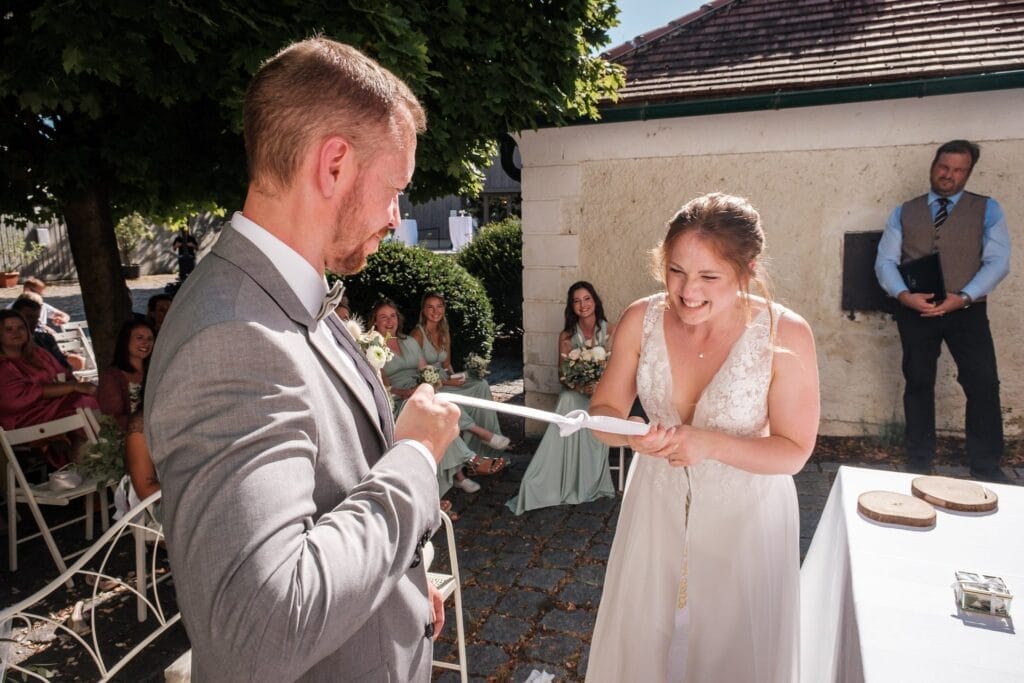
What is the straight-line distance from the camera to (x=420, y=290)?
8617 millimetres

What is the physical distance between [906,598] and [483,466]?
458 centimetres

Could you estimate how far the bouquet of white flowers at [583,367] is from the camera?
6059 millimetres

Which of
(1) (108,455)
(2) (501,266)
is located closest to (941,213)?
(1) (108,455)

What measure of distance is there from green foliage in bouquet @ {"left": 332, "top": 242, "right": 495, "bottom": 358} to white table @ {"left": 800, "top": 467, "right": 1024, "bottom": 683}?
5.96 metres

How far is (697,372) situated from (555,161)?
4817mm

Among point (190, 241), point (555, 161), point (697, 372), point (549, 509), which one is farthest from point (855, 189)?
point (190, 241)

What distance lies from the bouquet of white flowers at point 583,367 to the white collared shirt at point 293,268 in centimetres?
478

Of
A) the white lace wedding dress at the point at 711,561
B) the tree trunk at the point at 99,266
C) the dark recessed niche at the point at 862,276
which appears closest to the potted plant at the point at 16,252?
the tree trunk at the point at 99,266

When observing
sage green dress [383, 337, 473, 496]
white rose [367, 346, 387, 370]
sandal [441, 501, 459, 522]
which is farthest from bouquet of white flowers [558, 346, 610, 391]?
white rose [367, 346, 387, 370]

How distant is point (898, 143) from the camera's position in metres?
6.19

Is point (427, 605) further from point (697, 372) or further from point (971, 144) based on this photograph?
point (971, 144)

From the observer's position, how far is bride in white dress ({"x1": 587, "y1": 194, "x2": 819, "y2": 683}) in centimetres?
243

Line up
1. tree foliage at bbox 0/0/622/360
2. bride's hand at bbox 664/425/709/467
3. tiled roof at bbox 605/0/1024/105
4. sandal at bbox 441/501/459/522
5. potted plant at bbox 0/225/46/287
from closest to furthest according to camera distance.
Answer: bride's hand at bbox 664/425/709/467
tree foliage at bbox 0/0/622/360
sandal at bbox 441/501/459/522
tiled roof at bbox 605/0/1024/105
potted plant at bbox 0/225/46/287

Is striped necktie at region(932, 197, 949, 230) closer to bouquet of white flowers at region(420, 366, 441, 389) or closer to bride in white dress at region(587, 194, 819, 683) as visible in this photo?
bride in white dress at region(587, 194, 819, 683)
